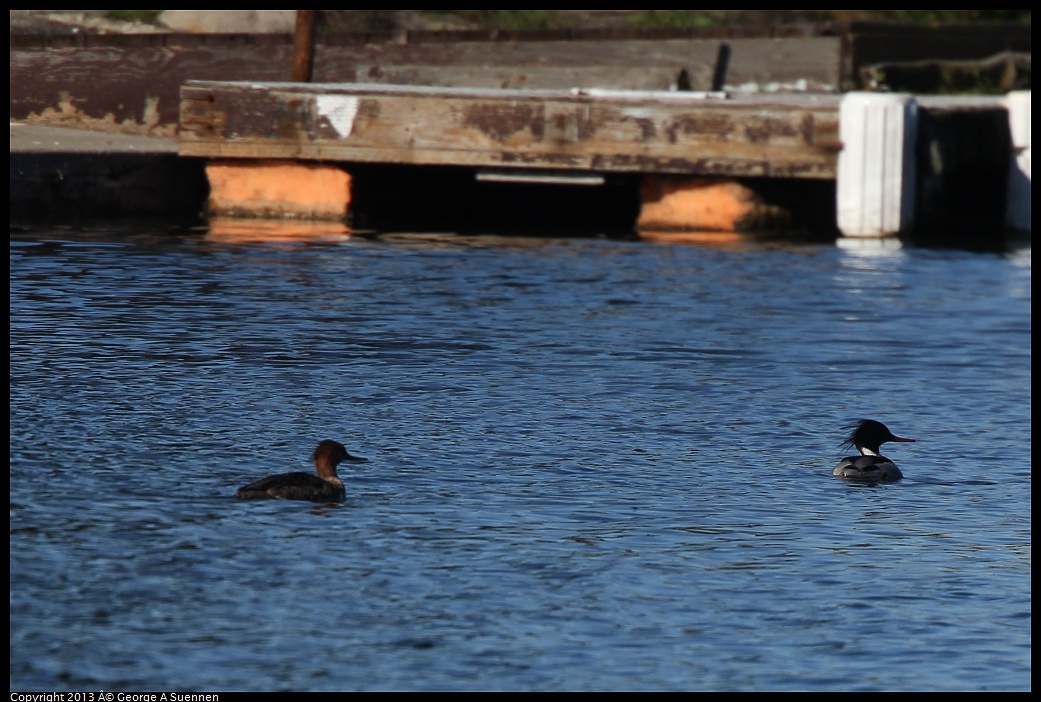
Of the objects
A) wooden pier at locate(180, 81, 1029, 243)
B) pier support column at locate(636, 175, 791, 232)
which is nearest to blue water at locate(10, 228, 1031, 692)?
wooden pier at locate(180, 81, 1029, 243)

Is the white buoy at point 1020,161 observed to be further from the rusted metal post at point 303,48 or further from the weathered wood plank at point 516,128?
the rusted metal post at point 303,48

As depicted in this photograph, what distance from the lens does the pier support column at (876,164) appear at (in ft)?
50.9

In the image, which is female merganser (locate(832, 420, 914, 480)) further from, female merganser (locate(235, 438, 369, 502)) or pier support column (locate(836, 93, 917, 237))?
pier support column (locate(836, 93, 917, 237))

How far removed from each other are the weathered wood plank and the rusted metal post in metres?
0.94

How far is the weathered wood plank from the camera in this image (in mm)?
15602

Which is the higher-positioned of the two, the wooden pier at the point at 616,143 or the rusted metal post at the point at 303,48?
the rusted metal post at the point at 303,48

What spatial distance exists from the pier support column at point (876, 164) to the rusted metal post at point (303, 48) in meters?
5.38

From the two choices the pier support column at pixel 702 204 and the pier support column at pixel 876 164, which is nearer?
the pier support column at pixel 876 164

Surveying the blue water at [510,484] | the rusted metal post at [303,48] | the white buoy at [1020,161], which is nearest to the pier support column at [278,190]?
the rusted metal post at [303,48]

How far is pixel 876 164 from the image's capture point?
15.7 meters

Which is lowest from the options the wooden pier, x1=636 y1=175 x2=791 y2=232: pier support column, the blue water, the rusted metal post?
the blue water

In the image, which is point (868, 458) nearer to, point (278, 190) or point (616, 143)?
point (616, 143)

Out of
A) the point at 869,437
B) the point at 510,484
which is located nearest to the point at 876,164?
the point at 869,437
